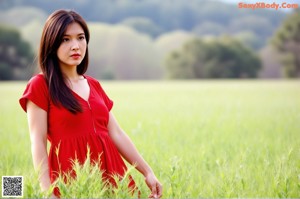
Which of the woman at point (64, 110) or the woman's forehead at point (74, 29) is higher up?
the woman's forehead at point (74, 29)

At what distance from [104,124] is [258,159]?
2221 mm

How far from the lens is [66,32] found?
2.75m

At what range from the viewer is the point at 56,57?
2.82m

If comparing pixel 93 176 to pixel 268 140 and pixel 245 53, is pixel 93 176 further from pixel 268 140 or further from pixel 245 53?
pixel 245 53

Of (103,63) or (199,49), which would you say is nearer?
(199,49)

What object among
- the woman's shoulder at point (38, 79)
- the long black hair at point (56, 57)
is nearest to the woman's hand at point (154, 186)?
the long black hair at point (56, 57)

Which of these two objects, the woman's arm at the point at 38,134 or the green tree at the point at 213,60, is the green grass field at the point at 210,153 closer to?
the woman's arm at the point at 38,134

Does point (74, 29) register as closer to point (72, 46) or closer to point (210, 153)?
point (72, 46)

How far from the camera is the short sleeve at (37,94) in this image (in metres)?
2.64

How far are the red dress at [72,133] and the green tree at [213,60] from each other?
2214 inches

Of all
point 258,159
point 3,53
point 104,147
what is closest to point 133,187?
point 104,147

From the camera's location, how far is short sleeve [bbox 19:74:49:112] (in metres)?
2.64

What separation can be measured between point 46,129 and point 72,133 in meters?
0.16

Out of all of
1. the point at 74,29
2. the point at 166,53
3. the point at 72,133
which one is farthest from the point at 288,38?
the point at 72,133
